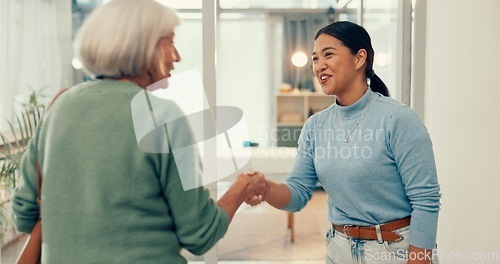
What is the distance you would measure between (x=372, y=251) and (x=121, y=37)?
0.96m

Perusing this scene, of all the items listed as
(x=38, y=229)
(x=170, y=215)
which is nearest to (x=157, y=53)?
(x=170, y=215)

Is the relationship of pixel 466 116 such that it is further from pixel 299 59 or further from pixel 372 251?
pixel 299 59

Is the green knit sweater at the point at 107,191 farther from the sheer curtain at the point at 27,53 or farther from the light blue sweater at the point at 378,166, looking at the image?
the sheer curtain at the point at 27,53

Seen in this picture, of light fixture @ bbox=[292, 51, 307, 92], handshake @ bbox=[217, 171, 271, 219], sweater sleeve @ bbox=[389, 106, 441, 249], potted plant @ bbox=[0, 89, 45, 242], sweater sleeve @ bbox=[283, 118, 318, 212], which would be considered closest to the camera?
handshake @ bbox=[217, 171, 271, 219]

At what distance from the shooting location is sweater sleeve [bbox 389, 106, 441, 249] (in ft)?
4.70

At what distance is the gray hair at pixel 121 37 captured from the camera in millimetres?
1025

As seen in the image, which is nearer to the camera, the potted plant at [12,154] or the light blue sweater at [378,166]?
the light blue sweater at [378,166]

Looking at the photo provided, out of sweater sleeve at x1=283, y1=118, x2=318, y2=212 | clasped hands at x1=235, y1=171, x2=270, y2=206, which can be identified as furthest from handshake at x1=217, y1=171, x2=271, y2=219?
sweater sleeve at x1=283, y1=118, x2=318, y2=212

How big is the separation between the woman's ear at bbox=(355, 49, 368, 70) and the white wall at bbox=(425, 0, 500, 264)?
0.73 m

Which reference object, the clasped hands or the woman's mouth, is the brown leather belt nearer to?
the clasped hands

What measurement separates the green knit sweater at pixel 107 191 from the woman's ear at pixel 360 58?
0.80 meters

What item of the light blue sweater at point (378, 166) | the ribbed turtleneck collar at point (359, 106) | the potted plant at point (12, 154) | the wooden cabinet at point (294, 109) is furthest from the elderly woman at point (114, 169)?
the wooden cabinet at point (294, 109)

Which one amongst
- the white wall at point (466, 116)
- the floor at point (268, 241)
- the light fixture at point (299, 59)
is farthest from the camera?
the light fixture at point (299, 59)

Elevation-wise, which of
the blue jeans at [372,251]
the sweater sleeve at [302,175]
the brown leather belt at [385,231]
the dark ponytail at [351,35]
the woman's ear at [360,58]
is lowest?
the blue jeans at [372,251]
